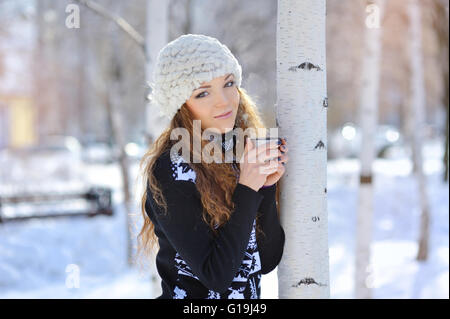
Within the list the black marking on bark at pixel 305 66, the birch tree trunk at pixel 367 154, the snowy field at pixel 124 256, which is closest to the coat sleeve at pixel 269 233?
the black marking on bark at pixel 305 66

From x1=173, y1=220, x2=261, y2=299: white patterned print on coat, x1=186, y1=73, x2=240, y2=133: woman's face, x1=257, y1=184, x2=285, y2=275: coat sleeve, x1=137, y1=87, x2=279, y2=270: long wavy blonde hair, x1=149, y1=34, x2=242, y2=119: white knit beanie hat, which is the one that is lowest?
x1=173, y1=220, x2=261, y2=299: white patterned print on coat

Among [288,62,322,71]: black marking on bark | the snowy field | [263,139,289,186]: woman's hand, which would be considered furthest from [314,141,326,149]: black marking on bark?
the snowy field

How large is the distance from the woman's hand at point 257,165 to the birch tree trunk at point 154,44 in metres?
2.92

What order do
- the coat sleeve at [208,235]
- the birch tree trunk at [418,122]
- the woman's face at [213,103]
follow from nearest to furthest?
the coat sleeve at [208,235], the woman's face at [213,103], the birch tree trunk at [418,122]

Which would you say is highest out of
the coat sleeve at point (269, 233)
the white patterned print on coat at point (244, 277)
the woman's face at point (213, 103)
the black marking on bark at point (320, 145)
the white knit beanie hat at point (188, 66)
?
the white knit beanie hat at point (188, 66)

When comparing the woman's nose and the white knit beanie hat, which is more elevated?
the white knit beanie hat

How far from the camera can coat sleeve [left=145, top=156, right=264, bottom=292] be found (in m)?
1.77

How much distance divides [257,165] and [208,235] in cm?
28

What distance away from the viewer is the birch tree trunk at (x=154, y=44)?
4781 mm

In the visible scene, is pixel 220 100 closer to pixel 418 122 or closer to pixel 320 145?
pixel 320 145

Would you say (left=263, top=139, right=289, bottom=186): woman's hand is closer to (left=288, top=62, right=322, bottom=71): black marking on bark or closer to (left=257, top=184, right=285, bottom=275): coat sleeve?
(left=257, top=184, right=285, bottom=275): coat sleeve

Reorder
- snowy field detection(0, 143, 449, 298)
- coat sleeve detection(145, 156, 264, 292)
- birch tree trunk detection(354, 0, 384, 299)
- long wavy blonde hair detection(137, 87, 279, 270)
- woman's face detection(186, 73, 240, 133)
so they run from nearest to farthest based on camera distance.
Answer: coat sleeve detection(145, 156, 264, 292) → long wavy blonde hair detection(137, 87, 279, 270) → woman's face detection(186, 73, 240, 133) → birch tree trunk detection(354, 0, 384, 299) → snowy field detection(0, 143, 449, 298)

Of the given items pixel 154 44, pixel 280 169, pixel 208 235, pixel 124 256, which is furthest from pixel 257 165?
pixel 124 256

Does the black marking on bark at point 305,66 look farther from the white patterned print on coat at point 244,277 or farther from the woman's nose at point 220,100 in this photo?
the white patterned print on coat at point 244,277
